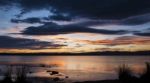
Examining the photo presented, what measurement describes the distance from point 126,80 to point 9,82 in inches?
320

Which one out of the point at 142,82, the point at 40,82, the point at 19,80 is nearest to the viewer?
the point at 19,80

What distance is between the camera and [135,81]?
20516mm

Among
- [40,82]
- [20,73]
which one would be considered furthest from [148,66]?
[40,82]

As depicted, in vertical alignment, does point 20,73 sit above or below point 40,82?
above

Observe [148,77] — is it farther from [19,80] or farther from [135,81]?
[19,80]

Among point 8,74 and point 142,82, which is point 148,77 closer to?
point 142,82

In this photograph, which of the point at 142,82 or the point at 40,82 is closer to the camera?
the point at 142,82

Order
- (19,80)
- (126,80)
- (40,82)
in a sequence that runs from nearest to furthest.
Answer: (19,80) < (126,80) < (40,82)

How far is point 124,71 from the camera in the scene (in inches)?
882

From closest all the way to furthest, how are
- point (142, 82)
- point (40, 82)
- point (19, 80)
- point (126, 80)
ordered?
point (19, 80) → point (142, 82) → point (126, 80) → point (40, 82)

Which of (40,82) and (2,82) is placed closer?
(2,82)

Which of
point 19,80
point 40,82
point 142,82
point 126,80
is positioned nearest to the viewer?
point 19,80

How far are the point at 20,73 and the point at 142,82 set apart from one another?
25.6 feet

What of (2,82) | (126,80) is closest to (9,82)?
(2,82)
